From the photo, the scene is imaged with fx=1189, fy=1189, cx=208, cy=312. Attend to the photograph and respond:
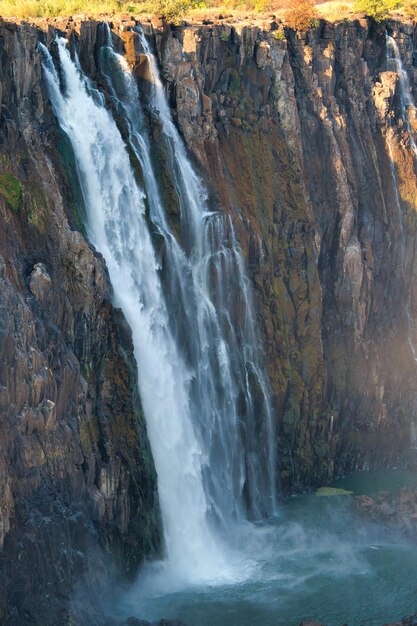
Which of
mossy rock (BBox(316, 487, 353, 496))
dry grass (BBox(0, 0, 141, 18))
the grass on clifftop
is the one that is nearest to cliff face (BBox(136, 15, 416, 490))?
mossy rock (BBox(316, 487, 353, 496))

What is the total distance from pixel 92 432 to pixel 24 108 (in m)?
11.1

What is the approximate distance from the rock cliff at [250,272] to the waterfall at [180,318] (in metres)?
0.97

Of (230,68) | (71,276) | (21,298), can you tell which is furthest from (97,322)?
(230,68)

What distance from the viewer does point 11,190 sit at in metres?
37.8

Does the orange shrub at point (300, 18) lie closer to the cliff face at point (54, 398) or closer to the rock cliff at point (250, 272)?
the rock cliff at point (250, 272)

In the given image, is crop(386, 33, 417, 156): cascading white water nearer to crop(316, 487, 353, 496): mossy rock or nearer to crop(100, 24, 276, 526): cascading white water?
crop(100, 24, 276, 526): cascading white water

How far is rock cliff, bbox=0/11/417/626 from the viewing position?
3588cm

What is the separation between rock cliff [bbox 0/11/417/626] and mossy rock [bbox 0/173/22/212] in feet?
0.18

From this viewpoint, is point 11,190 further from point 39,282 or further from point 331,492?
point 331,492

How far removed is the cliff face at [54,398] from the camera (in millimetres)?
34812

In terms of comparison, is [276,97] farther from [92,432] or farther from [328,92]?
[92,432]

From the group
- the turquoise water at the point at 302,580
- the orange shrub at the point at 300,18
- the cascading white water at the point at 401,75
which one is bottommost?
the turquoise water at the point at 302,580

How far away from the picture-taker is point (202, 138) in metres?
49.4

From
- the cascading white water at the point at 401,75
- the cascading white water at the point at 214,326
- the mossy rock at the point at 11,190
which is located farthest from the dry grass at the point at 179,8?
the mossy rock at the point at 11,190
